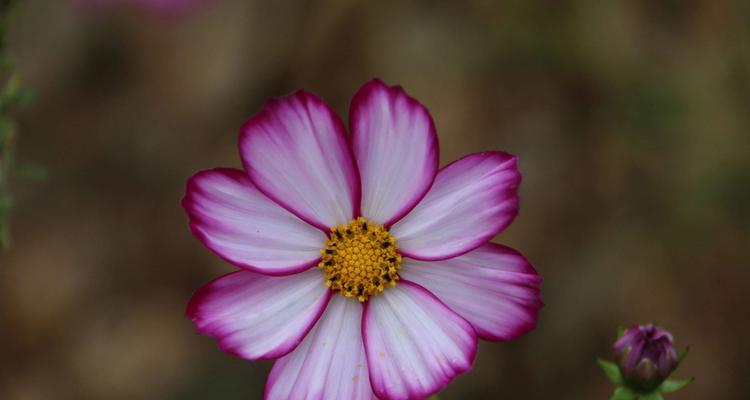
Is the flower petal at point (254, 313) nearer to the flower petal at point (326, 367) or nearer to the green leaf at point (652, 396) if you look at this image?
the flower petal at point (326, 367)

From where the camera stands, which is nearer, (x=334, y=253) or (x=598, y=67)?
(x=334, y=253)

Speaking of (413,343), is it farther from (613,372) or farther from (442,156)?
(442,156)

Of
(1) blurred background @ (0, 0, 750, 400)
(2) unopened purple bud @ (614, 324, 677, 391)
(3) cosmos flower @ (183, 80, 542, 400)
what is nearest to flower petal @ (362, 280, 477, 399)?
(3) cosmos flower @ (183, 80, 542, 400)

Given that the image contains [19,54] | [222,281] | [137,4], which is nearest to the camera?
[222,281]

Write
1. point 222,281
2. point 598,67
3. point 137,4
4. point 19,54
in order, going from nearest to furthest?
point 222,281
point 137,4
point 598,67
point 19,54

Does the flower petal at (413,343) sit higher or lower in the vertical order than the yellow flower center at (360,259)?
lower

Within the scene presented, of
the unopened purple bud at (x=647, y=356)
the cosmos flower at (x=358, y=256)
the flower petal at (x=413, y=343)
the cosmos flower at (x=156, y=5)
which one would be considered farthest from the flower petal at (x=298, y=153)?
the cosmos flower at (x=156, y=5)

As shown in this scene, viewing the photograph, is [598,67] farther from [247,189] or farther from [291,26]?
[247,189]

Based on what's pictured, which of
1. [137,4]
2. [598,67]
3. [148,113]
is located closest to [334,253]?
[137,4]
